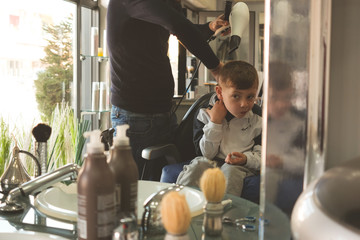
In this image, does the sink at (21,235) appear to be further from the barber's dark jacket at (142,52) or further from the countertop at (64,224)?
the barber's dark jacket at (142,52)

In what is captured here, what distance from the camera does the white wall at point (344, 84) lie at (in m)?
0.44

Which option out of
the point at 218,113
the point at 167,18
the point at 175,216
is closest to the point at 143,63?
the point at 167,18

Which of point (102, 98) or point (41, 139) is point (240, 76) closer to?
point (41, 139)

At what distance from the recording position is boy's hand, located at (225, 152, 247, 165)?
181 centimetres

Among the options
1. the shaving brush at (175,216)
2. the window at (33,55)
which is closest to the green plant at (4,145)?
the window at (33,55)

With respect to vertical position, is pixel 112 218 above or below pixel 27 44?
below

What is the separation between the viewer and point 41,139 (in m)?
1.45

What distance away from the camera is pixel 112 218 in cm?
70

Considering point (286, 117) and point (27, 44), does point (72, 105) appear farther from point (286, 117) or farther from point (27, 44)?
point (286, 117)

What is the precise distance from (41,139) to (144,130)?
56 cm

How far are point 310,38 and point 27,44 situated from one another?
2.93 meters

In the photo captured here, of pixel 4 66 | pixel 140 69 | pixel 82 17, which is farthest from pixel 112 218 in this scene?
pixel 82 17

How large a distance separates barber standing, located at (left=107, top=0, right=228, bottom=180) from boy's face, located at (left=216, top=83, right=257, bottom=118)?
0.14 metres

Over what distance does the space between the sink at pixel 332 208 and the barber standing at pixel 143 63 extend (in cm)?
147
